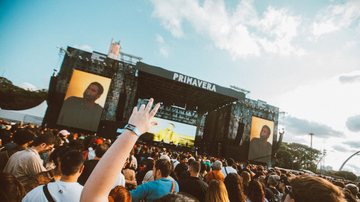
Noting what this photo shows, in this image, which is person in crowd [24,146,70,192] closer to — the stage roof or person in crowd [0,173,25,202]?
person in crowd [0,173,25,202]

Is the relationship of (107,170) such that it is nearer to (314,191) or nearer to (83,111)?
(314,191)

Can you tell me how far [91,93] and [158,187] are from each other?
1749 centimetres

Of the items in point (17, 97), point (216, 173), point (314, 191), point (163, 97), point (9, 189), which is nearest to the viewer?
point (314, 191)

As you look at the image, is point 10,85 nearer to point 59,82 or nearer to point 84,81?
point 59,82

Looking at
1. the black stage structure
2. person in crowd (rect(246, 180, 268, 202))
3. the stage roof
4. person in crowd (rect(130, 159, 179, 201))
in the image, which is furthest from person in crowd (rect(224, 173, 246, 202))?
the stage roof

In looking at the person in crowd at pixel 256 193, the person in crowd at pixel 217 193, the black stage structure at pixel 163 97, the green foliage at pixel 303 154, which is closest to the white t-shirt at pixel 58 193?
the person in crowd at pixel 217 193

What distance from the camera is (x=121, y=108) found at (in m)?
19.8

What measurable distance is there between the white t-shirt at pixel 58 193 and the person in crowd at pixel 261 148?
21.6 metres

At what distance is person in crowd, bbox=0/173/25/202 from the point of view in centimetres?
155

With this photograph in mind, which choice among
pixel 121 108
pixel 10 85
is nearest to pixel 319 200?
pixel 121 108

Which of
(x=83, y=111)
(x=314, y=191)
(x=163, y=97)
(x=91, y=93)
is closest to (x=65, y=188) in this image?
(x=314, y=191)

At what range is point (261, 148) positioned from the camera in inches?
874

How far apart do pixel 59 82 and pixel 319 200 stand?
811 inches

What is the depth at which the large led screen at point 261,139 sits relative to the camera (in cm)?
2180
